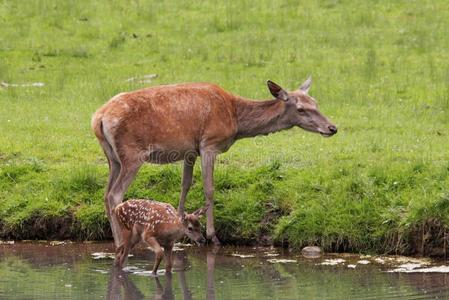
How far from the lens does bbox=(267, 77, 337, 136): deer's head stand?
1473 centimetres

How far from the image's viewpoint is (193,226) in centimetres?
1315

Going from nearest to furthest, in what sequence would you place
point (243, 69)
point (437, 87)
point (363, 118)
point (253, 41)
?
point (363, 118) → point (437, 87) → point (243, 69) → point (253, 41)

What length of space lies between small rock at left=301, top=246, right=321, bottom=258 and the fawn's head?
3.98ft

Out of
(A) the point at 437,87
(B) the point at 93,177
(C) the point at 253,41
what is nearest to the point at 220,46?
(C) the point at 253,41

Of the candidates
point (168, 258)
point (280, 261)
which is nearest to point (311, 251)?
point (280, 261)

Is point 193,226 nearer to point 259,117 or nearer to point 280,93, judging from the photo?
point 259,117

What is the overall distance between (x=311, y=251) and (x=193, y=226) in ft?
4.61

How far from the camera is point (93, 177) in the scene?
15250 mm

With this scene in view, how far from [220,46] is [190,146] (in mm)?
9613

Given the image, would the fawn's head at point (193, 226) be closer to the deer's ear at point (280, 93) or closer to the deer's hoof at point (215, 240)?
the deer's hoof at point (215, 240)

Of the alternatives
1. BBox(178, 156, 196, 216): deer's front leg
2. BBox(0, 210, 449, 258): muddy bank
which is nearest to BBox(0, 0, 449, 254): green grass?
BBox(0, 210, 449, 258): muddy bank

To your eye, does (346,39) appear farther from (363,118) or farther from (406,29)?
(363,118)

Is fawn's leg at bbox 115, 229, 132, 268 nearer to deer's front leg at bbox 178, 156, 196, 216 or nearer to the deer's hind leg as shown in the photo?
the deer's hind leg

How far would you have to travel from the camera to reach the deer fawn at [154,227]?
1278 cm
